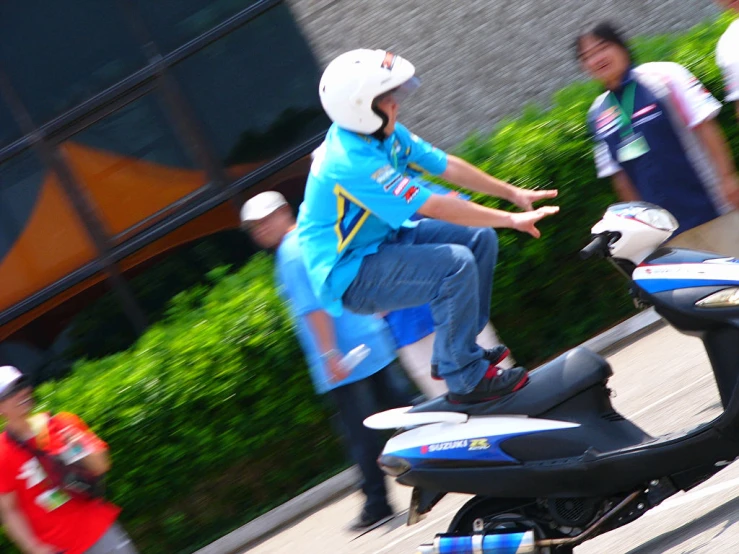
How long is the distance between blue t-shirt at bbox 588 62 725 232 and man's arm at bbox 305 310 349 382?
169 cm

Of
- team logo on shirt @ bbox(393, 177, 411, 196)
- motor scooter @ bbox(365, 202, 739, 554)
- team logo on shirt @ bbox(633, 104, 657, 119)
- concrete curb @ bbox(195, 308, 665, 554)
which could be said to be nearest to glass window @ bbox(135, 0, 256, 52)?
concrete curb @ bbox(195, 308, 665, 554)

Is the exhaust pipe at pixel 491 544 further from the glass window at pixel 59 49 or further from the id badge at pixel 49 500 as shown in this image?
the glass window at pixel 59 49

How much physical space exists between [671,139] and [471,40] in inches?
181

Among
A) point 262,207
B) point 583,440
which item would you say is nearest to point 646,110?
point 583,440

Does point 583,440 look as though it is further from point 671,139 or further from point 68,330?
point 68,330

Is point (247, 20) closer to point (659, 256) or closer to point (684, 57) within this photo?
point (684, 57)

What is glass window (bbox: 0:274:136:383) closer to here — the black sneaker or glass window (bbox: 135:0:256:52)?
glass window (bbox: 135:0:256:52)

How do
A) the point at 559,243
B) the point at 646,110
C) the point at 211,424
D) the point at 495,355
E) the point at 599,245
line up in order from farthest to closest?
the point at 559,243 < the point at 211,424 < the point at 646,110 < the point at 495,355 < the point at 599,245

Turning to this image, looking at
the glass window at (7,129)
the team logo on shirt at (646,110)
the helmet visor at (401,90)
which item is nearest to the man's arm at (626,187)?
the team logo on shirt at (646,110)

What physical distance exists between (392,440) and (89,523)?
156cm

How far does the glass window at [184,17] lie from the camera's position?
9.44 m

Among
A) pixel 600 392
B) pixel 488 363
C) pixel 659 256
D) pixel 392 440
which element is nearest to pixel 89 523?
pixel 392 440

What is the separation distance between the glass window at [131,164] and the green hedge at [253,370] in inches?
70.0

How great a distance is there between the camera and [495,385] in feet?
13.9
